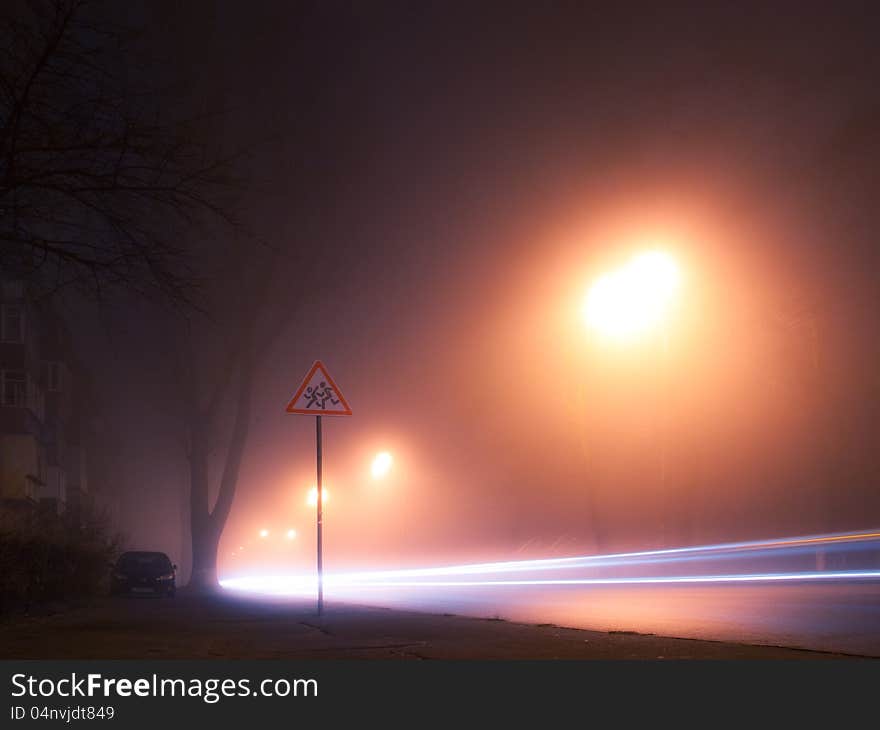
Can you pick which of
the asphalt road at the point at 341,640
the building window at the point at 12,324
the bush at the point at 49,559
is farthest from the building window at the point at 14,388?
the asphalt road at the point at 341,640

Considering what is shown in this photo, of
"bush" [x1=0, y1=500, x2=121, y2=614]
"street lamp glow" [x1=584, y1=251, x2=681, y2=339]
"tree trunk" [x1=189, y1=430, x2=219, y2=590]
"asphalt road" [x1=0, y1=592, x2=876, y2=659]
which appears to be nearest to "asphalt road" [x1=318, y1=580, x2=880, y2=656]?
"asphalt road" [x1=0, y1=592, x2=876, y2=659]

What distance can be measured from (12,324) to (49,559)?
32.3 metres

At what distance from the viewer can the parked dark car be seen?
3244 cm

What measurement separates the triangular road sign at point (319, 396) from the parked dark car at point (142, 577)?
1996 cm

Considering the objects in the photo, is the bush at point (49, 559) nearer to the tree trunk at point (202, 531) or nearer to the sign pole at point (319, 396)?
the sign pole at point (319, 396)

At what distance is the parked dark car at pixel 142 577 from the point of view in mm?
32438

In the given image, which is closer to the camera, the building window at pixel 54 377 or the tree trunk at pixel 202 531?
the tree trunk at pixel 202 531

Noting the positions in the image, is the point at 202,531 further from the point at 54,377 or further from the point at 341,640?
the point at 341,640

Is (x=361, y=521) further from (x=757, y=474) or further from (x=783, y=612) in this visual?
(x=783, y=612)

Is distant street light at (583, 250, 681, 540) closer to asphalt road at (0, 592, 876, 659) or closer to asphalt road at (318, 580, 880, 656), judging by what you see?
asphalt road at (318, 580, 880, 656)

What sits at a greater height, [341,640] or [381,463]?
[381,463]

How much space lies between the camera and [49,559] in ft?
59.4

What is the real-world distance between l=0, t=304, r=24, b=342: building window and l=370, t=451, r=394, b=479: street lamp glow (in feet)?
66.2

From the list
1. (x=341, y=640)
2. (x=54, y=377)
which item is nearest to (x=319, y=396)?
(x=341, y=640)
